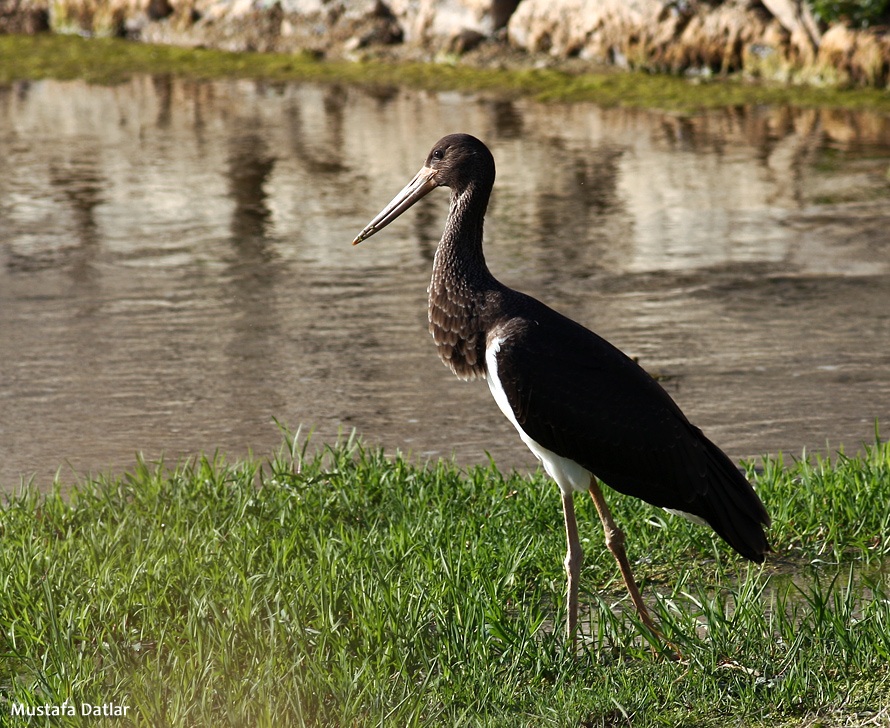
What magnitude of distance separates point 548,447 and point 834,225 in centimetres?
575

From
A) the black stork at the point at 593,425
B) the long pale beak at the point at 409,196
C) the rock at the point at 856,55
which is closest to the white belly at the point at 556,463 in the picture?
the black stork at the point at 593,425

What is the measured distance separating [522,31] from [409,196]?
11583 millimetres

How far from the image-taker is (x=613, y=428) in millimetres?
3984

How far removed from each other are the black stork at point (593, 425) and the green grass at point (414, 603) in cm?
22

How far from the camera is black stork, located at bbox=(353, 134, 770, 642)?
394 cm

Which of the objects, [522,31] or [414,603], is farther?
[522,31]

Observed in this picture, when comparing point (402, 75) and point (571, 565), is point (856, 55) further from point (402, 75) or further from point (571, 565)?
point (571, 565)

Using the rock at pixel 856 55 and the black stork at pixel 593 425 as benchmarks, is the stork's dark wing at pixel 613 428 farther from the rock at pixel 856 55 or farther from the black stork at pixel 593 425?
the rock at pixel 856 55

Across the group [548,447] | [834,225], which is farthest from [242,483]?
[834,225]

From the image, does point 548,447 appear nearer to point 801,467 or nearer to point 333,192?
point 801,467

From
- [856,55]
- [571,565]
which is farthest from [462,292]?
[856,55]

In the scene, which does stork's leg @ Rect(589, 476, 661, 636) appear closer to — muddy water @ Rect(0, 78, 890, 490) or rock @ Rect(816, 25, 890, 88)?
muddy water @ Rect(0, 78, 890, 490)

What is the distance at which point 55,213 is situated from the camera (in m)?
9.87

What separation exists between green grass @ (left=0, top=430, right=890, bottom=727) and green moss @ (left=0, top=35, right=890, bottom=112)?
9107 mm
